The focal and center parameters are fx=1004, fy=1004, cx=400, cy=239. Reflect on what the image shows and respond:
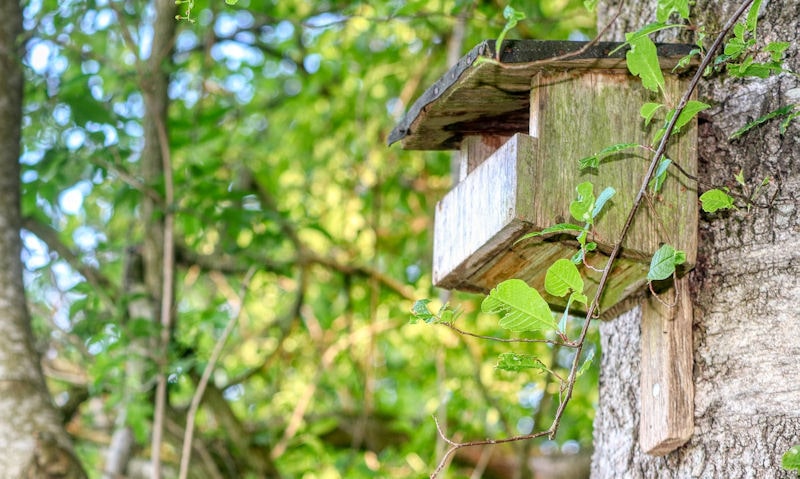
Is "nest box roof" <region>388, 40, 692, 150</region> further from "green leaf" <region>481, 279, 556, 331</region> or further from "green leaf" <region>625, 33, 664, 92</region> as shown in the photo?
"green leaf" <region>481, 279, 556, 331</region>

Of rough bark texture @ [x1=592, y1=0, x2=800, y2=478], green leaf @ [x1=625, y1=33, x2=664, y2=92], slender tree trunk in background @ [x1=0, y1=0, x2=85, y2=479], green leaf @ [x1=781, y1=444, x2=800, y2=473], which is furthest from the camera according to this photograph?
slender tree trunk in background @ [x1=0, y1=0, x2=85, y2=479]

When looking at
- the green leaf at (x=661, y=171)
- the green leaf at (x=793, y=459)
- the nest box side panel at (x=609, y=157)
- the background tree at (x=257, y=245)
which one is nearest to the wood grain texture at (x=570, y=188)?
the nest box side panel at (x=609, y=157)

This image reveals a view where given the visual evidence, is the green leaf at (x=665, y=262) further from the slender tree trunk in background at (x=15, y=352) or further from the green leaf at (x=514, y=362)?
the slender tree trunk in background at (x=15, y=352)

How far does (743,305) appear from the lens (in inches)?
65.1

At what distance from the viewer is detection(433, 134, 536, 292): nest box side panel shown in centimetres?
159

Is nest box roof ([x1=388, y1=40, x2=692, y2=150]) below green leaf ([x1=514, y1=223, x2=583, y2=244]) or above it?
above

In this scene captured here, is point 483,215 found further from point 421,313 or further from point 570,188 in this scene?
point 421,313

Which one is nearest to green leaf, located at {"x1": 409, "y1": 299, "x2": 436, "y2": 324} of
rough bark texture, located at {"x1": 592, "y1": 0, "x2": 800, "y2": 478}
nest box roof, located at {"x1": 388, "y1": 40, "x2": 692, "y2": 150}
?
nest box roof, located at {"x1": 388, "y1": 40, "x2": 692, "y2": 150}

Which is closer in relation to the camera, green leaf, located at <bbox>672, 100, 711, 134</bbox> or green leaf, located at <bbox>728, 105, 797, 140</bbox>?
green leaf, located at <bbox>672, 100, 711, 134</bbox>

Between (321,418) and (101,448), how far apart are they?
0.89m

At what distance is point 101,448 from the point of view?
400cm

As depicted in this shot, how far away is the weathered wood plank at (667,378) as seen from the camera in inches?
64.9

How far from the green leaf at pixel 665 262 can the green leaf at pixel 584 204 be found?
0.49 ft

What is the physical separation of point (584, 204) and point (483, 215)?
Answer: 26 cm
